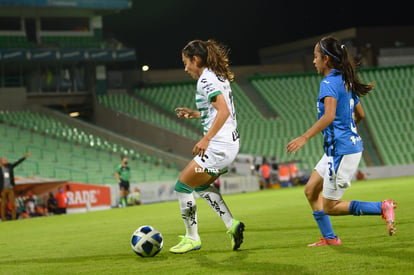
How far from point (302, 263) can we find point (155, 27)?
41605mm

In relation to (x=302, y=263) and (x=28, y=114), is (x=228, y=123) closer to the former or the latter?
(x=302, y=263)

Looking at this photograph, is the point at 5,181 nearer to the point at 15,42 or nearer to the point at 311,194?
the point at 311,194

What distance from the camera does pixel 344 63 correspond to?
7375 mm

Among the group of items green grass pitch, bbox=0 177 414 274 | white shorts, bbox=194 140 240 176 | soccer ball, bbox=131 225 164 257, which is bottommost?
green grass pitch, bbox=0 177 414 274

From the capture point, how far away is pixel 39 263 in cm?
835

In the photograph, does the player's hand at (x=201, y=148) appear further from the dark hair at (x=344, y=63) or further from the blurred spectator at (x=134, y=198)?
the blurred spectator at (x=134, y=198)

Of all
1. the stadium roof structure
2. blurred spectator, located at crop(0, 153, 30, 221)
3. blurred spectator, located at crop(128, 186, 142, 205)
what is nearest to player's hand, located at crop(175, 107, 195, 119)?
blurred spectator, located at crop(0, 153, 30, 221)

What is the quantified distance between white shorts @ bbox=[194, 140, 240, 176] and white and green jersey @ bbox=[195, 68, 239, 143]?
2.9 inches

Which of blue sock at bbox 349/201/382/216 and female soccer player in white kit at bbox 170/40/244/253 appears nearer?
blue sock at bbox 349/201/382/216

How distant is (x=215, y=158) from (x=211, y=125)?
37 centimetres

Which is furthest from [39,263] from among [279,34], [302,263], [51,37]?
[279,34]

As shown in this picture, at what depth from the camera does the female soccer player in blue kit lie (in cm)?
721

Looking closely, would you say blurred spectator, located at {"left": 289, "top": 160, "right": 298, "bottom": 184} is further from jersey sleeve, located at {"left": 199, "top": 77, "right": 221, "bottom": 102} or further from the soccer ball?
jersey sleeve, located at {"left": 199, "top": 77, "right": 221, "bottom": 102}

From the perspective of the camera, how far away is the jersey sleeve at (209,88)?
7.61 meters
